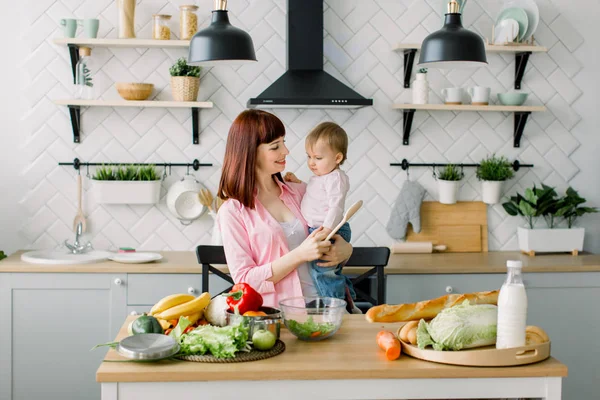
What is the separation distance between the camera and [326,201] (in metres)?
3.02

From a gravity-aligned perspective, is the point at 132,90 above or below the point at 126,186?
above

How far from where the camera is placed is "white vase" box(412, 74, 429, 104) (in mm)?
4180

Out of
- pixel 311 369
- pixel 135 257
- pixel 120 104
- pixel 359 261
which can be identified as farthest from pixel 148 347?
pixel 120 104

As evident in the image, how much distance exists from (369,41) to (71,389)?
2520 millimetres

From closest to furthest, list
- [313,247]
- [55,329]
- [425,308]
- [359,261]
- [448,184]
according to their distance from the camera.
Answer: [425,308] → [313,247] → [359,261] → [55,329] → [448,184]

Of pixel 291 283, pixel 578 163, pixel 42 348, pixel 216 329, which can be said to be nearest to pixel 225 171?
pixel 291 283

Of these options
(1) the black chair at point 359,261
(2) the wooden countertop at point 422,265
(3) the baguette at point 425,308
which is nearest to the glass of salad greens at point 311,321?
(3) the baguette at point 425,308

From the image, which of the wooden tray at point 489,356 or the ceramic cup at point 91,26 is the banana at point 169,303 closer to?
the wooden tray at point 489,356

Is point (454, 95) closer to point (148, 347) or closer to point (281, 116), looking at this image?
point (281, 116)

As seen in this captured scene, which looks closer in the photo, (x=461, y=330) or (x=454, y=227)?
(x=461, y=330)

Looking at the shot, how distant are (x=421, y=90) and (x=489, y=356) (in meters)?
2.41

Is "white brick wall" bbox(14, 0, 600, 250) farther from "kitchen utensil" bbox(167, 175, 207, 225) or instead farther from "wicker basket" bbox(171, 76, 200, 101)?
"wicker basket" bbox(171, 76, 200, 101)

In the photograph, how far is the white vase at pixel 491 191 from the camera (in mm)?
4301

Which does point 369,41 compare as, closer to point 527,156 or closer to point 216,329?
point 527,156
